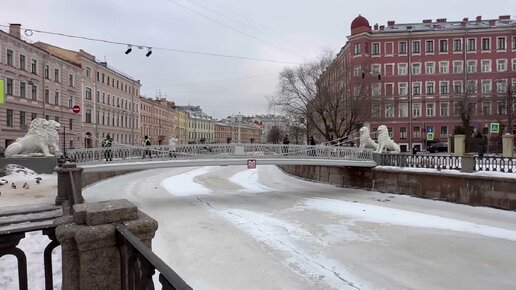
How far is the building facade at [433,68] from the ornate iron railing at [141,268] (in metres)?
58.6

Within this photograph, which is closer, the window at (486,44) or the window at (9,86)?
the window at (9,86)

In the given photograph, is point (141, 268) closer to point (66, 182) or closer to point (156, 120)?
point (66, 182)

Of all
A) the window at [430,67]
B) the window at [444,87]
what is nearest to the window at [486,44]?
the window at [444,87]

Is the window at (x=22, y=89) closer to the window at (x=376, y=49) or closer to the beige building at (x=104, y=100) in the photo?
the beige building at (x=104, y=100)

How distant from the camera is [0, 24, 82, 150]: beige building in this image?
38.4m

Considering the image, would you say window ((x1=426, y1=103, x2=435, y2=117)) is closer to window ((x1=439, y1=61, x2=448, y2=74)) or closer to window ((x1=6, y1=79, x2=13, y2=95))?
window ((x1=439, y1=61, x2=448, y2=74))

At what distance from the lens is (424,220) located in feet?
49.6

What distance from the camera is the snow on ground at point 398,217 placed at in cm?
1334

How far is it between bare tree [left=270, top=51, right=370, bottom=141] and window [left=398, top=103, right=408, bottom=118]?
21.2m

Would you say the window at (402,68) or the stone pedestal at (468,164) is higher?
the window at (402,68)

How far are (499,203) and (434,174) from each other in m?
3.48

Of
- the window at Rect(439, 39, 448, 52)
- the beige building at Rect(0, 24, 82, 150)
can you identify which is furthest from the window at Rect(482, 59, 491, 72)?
the beige building at Rect(0, 24, 82, 150)

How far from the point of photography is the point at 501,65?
198ft

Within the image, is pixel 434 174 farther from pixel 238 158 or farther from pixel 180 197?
pixel 180 197
